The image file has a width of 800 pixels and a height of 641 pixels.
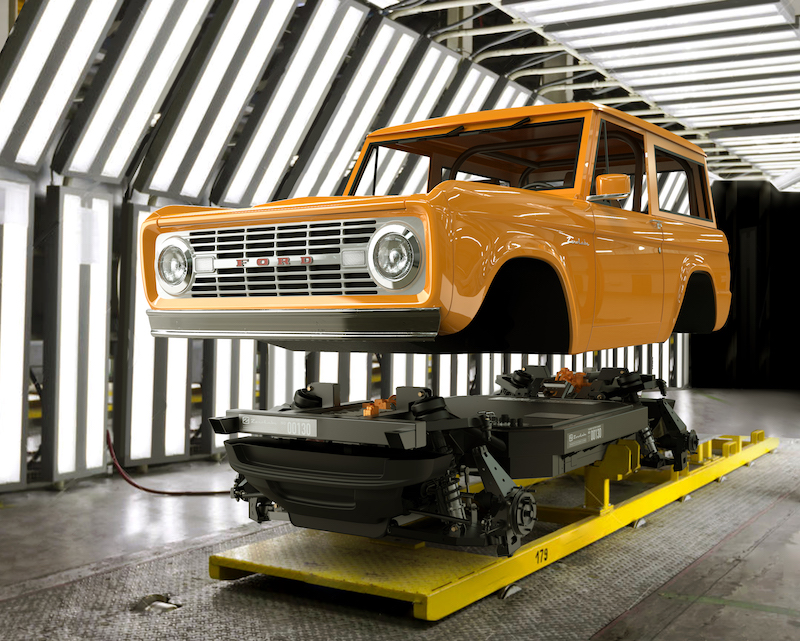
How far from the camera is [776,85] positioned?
7820mm

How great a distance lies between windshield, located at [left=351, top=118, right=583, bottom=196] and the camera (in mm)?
4470

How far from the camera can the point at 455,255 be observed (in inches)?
120

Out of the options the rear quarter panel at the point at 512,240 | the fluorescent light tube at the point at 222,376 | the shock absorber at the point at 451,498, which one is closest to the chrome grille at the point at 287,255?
the rear quarter panel at the point at 512,240

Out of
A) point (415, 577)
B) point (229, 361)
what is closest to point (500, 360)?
point (229, 361)

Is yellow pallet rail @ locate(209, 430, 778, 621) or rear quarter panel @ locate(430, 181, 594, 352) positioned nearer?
rear quarter panel @ locate(430, 181, 594, 352)

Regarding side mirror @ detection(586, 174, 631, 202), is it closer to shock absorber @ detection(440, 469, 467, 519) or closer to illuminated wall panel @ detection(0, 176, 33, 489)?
shock absorber @ detection(440, 469, 467, 519)

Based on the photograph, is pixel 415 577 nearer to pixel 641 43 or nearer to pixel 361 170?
pixel 361 170

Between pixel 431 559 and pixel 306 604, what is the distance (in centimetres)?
58

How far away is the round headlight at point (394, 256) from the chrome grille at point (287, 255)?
0.16 ft

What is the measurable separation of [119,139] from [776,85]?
19.8 feet

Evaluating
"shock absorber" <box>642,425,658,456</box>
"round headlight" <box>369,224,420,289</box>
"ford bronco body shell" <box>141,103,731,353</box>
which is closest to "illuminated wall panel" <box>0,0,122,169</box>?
"ford bronco body shell" <box>141,103,731,353</box>

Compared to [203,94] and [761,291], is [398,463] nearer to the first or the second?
[203,94]

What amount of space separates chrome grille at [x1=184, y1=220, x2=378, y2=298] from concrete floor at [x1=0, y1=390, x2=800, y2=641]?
1.63 m

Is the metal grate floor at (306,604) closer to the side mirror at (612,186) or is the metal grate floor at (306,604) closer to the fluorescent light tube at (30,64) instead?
the side mirror at (612,186)
